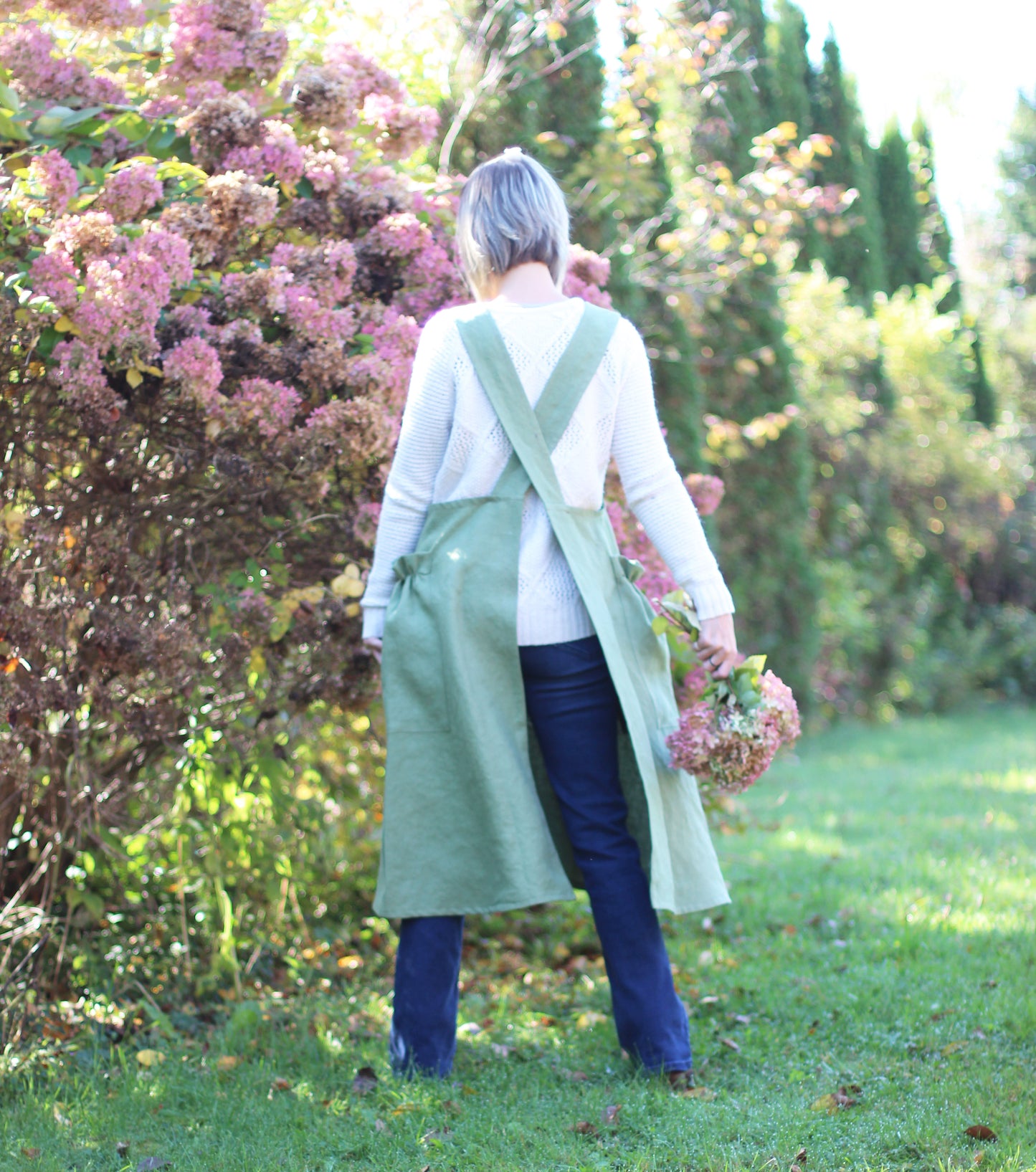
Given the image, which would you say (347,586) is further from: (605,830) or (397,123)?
(397,123)

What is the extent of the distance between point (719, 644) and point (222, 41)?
1.81 m

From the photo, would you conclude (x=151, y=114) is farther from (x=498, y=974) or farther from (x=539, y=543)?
(x=498, y=974)

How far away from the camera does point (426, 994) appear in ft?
8.26

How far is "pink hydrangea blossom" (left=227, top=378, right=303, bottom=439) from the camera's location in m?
2.51

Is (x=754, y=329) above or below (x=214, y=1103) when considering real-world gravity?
above

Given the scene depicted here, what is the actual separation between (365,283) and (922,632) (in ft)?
33.4

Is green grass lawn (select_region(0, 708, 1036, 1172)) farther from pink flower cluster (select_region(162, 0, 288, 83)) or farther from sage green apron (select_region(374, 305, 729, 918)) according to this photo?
pink flower cluster (select_region(162, 0, 288, 83))

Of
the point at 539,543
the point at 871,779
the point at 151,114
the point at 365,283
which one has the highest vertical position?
the point at 151,114

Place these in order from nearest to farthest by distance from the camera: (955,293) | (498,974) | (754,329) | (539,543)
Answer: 1. (539,543)
2. (498,974)
3. (754,329)
4. (955,293)

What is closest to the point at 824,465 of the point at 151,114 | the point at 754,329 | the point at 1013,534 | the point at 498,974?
the point at 754,329

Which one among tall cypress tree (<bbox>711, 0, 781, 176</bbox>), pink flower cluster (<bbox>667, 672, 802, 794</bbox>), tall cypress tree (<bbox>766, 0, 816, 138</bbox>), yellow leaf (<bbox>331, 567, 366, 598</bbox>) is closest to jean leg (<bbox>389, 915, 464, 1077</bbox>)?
pink flower cluster (<bbox>667, 672, 802, 794</bbox>)

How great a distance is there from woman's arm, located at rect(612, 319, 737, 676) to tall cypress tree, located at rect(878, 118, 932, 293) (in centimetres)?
1795

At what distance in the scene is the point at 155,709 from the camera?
111 inches

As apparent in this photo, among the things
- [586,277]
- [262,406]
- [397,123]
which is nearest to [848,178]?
[586,277]
